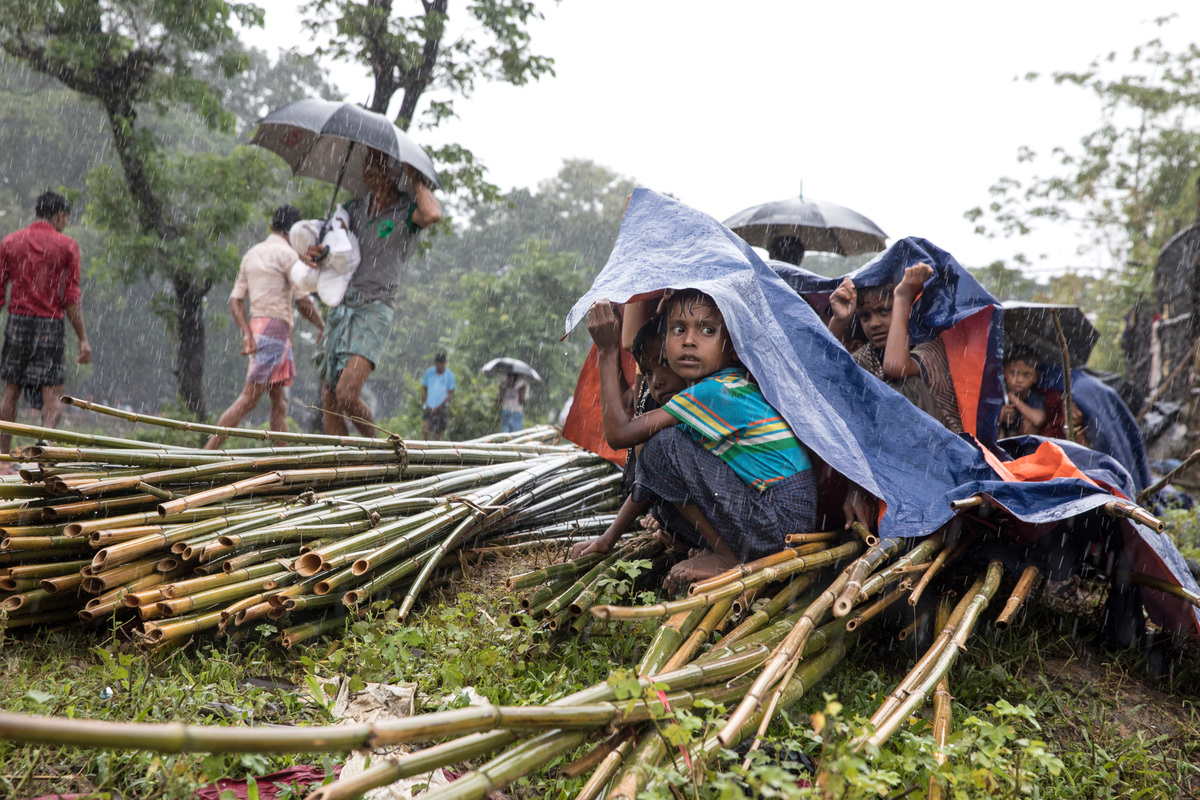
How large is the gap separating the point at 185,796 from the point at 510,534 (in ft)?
6.35

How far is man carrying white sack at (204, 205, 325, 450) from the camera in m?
5.35

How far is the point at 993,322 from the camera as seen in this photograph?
3.25m

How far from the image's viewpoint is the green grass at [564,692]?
1.58 metres

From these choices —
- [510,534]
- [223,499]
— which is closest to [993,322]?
[510,534]

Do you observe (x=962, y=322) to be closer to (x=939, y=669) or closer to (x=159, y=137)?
(x=939, y=669)

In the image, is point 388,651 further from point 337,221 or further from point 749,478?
point 337,221

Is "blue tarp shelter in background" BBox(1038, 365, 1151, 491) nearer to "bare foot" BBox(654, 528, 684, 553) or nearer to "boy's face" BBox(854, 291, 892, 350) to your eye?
"boy's face" BBox(854, 291, 892, 350)

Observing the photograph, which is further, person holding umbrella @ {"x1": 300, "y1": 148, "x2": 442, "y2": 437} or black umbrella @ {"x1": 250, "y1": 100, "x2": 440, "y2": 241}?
black umbrella @ {"x1": 250, "y1": 100, "x2": 440, "y2": 241}

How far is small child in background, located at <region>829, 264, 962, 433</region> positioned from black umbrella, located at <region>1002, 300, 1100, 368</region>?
0.81 metres

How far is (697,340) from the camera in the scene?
2523 millimetres

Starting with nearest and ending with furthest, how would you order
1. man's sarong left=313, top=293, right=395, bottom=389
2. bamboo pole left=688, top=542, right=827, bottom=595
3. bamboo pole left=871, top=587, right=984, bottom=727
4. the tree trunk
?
bamboo pole left=871, top=587, right=984, bottom=727 < bamboo pole left=688, top=542, right=827, bottom=595 < man's sarong left=313, top=293, right=395, bottom=389 < the tree trunk

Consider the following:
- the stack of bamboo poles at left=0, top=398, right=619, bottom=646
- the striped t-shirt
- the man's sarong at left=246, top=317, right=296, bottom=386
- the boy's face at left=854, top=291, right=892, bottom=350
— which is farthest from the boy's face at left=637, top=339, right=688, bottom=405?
the man's sarong at left=246, top=317, right=296, bottom=386

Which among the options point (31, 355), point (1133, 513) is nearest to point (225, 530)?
point (1133, 513)

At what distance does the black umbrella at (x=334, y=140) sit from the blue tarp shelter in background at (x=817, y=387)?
2329 mm
